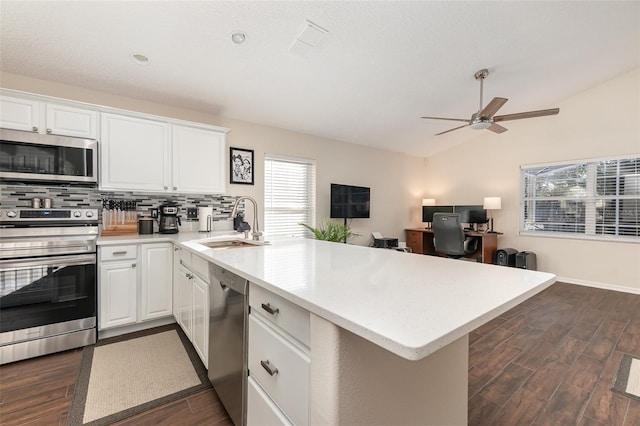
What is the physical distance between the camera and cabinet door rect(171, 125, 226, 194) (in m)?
2.95

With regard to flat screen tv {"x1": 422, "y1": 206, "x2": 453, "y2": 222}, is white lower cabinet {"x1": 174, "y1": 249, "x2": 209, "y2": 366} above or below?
below

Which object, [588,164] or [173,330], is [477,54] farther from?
[173,330]

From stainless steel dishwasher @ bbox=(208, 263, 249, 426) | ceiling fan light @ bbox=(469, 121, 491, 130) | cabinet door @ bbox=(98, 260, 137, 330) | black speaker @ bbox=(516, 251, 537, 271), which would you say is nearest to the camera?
stainless steel dishwasher @ bbox=(208, 263, 249, 426)

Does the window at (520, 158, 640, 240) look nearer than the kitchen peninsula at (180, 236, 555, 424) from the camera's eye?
No

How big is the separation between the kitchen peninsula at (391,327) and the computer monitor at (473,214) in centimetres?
443

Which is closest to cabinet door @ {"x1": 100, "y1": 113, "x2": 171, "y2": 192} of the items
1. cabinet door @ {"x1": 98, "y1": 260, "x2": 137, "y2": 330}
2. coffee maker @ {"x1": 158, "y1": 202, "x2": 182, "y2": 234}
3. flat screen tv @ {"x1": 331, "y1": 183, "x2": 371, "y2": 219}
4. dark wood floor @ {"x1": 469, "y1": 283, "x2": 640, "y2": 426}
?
coffee maker @ {"x1": 158, "y1": 202, "x2": 182, "y2": 234}

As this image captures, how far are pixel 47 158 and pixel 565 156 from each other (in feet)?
22.1

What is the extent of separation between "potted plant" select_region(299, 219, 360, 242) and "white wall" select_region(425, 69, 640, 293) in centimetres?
297

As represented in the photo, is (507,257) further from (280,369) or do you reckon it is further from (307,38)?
(280,369)

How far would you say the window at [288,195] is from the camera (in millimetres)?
4090

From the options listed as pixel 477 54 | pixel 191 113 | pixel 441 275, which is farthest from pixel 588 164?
pixel 191 113

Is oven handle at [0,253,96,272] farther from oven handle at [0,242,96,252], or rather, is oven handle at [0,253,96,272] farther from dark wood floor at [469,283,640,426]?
dark wood floor at [469,283,640,426]

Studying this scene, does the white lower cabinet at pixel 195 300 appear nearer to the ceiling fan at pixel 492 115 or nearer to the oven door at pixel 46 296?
the oven door at pixel 46 296

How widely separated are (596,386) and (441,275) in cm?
175
